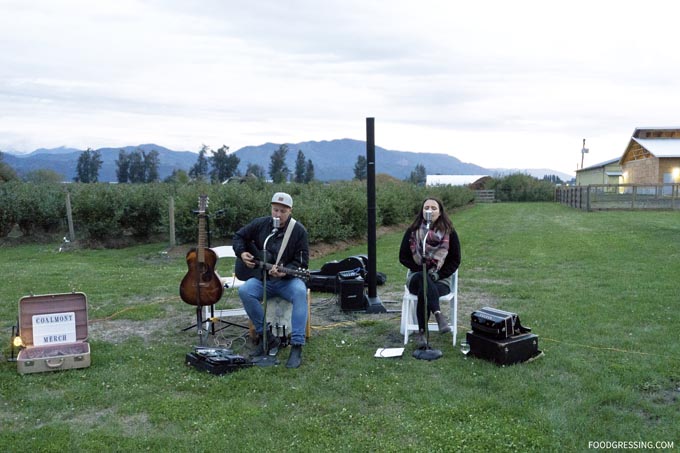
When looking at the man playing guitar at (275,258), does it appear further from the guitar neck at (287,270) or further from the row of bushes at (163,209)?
the row of bushes at (163,209)

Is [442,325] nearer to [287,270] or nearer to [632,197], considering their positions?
[287,270]

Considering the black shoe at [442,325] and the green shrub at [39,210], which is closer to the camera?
the black shoe at [442,325]

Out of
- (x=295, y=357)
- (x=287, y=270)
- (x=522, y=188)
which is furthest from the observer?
(x=522, y=188)

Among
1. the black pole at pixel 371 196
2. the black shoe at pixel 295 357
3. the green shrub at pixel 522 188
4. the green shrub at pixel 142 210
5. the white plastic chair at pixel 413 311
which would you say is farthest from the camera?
the green shrub at pixel 522 188

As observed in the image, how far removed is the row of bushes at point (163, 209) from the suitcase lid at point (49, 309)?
755 cm

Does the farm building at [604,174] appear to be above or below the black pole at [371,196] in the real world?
above

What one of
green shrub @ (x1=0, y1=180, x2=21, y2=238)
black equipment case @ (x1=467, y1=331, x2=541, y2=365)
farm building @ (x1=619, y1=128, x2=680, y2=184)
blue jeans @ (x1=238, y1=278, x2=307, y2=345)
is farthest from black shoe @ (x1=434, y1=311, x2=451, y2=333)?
farm building @ (x1=619, y1=128, x2=680, y2=184)

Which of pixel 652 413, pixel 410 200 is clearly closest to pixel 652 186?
pixel 410 200

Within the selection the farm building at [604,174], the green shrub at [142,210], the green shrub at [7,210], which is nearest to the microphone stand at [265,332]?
the green shrub at [142,210]

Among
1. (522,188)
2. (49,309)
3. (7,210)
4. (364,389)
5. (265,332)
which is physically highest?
(522,188)

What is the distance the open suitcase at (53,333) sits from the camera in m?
5.15

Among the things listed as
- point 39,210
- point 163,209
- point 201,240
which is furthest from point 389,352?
point 39,210

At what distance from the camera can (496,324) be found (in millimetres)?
5285

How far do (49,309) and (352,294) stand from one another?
11.8 ft
